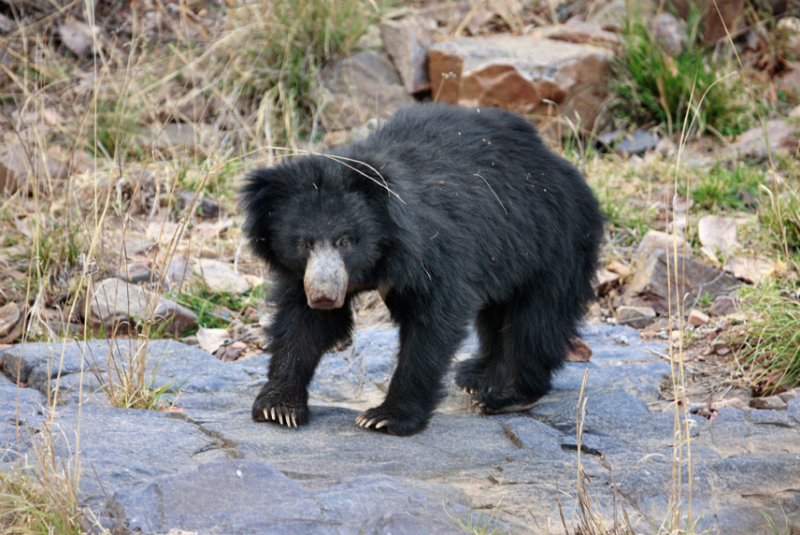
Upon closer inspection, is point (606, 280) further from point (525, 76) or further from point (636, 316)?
point (525, 76)

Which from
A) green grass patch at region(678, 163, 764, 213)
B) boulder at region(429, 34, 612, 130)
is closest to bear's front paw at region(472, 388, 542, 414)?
green grass patch at region(678, 163, 764, 213)

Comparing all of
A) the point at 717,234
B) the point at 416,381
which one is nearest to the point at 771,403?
the point at 416,381

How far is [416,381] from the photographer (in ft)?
9.95

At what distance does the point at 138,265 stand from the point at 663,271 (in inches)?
125

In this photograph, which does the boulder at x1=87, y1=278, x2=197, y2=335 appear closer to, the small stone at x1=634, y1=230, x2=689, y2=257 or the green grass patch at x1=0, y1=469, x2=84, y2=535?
the green grass patch at x1=0, y1=469, x2=84, y2=535

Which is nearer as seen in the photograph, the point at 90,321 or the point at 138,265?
the point at 90,321

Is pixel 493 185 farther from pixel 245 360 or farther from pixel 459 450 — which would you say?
pixel 245 360

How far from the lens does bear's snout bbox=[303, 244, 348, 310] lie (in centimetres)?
279

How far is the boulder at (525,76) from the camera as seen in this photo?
22.2 ft

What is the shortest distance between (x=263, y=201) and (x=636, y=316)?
2.54m

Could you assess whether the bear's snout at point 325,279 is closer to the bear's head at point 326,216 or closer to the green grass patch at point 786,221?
the bear's head at point 326,216

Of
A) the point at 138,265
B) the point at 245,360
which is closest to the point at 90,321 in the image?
the point at 138,265

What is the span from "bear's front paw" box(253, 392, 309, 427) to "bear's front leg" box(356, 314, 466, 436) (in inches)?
8.9

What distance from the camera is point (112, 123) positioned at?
6340mm
